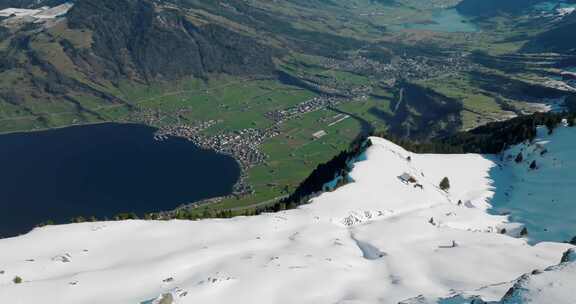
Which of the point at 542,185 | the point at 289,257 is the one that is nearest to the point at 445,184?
the point at 542,185

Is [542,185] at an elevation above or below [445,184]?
above

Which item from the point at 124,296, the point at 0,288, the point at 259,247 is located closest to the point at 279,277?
the point at 259,247

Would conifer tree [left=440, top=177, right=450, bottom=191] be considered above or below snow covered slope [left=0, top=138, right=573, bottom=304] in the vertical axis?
below

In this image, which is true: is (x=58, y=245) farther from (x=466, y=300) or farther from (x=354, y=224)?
(x=466, y=300)

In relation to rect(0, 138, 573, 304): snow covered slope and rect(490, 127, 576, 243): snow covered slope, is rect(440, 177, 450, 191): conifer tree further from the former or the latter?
rect(0, 138, 573, 304): snow covered slope

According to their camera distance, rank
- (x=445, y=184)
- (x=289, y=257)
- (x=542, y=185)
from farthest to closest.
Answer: (x=445, y=184) → (x=542, y=185) → (x=289, y=257)

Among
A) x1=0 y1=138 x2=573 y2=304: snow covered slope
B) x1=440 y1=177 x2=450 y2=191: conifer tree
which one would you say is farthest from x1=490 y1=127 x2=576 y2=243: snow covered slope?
x1=440 y1=177 x2=450 y2=191: conifer tree

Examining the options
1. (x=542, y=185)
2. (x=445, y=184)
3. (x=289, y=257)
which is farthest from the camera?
(x=445, y=184)

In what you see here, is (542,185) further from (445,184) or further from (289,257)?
(289,257)

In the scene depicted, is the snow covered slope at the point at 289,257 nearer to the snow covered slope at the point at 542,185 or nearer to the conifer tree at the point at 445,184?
the snow covered slope at the point at 542,185
